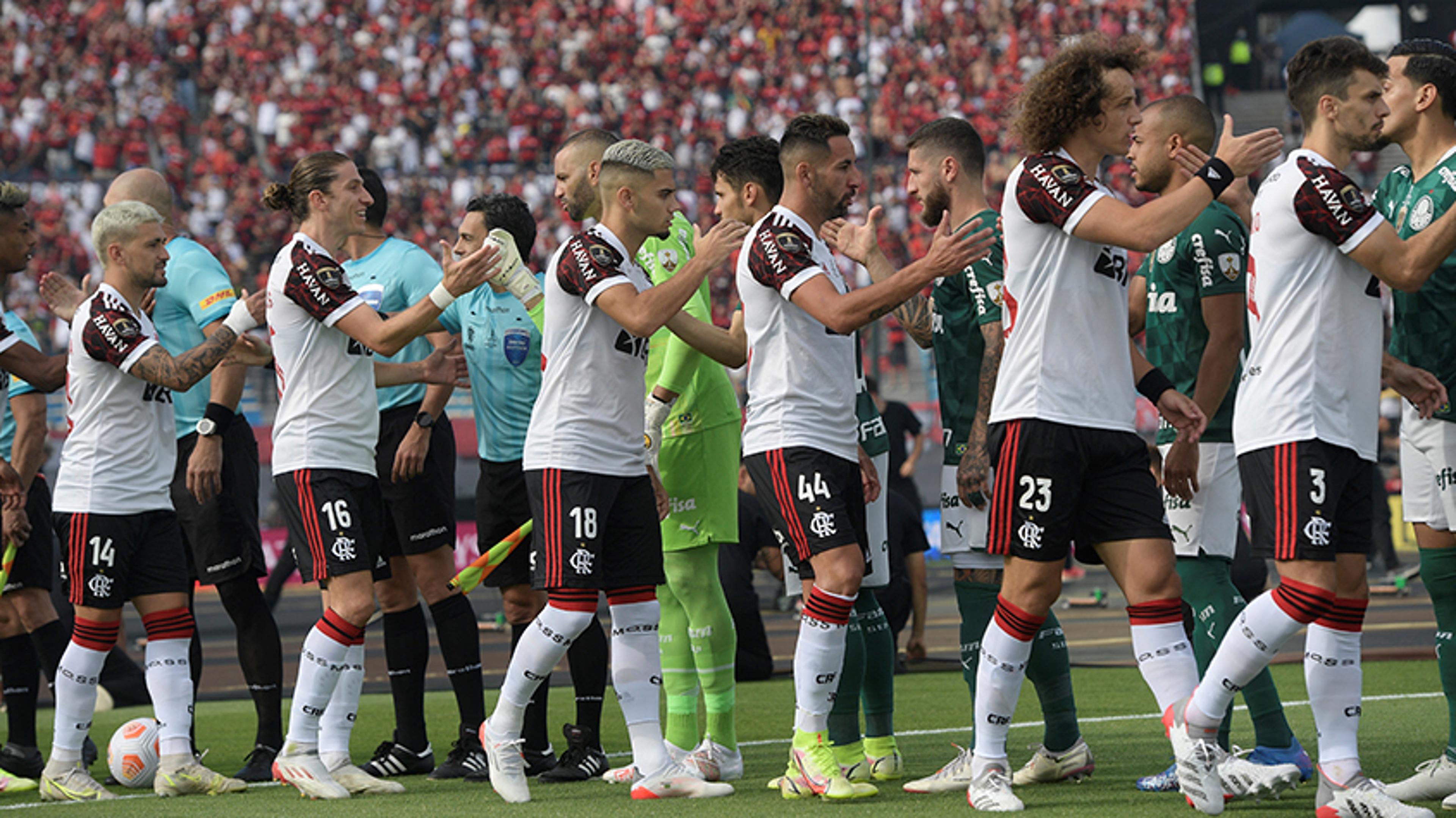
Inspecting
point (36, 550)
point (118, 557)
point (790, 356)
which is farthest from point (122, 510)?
point (790, 356)

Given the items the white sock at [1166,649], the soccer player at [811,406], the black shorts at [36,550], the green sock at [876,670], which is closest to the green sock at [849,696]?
the green sock at [876,670]

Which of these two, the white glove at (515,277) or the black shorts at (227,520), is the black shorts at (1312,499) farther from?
the black shorts at (227,520)

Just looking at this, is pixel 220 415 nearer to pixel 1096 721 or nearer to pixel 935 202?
pixel 935 202

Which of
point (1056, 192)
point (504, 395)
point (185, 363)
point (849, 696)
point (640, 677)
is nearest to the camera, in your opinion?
point (1056, 192)

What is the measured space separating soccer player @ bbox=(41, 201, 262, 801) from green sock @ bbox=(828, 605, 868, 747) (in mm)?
2549

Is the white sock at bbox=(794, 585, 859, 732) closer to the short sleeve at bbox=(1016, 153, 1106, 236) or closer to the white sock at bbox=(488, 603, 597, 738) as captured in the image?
the white sock at bbox=(488, 603, 597, 738)

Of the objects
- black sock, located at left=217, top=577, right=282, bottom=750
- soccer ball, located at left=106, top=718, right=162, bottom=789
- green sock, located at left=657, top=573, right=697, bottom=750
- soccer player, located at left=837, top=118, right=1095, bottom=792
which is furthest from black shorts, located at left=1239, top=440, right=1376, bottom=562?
soccer ball, located at left=106, top=718, right=162, bottom=789

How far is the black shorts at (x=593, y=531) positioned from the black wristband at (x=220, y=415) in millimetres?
1752

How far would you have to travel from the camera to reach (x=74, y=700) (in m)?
6.50

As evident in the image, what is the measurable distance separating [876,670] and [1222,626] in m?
1.37

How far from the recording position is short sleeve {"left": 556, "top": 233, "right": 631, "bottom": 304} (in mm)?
5652

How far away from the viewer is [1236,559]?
7.57 meters

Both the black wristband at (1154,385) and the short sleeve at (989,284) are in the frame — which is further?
the short sleeve at (989,284)

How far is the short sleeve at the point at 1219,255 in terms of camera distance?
5609 mm
